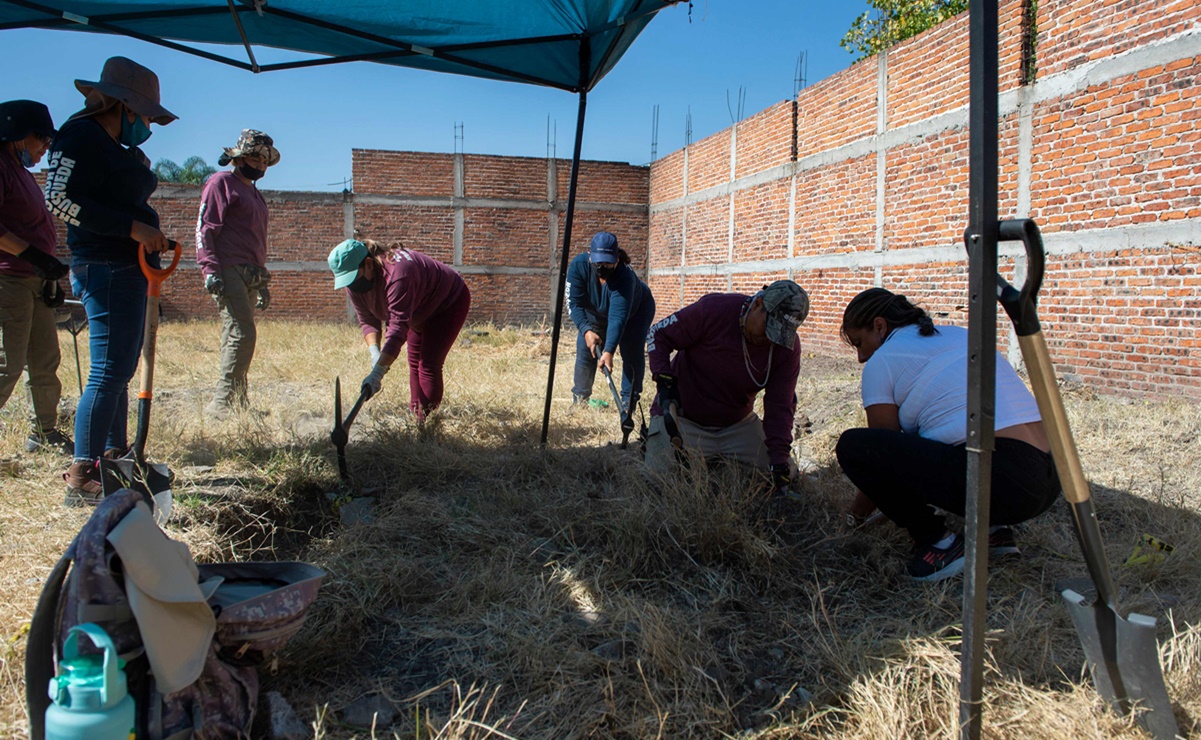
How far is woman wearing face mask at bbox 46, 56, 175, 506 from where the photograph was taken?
269cm

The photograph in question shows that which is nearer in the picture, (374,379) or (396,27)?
(396,27)

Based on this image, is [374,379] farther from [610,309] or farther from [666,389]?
[610,309]

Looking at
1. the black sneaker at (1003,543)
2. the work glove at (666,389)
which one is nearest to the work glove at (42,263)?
the work glove at (666,389)

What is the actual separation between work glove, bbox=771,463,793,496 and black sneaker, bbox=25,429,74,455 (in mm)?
3436

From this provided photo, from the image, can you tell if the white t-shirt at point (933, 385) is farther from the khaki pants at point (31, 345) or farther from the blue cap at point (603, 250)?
the khaki pants at point (31, 345)

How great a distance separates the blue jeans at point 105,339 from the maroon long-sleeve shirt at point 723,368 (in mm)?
2301

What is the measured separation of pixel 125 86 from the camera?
2.79 metres

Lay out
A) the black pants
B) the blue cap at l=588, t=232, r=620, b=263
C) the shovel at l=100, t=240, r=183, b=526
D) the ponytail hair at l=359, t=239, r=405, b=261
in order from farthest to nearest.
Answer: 1. the blue cap at l=588, t=232, r=620, b=263
2. the ponytail hair at l=359, t=239, r=405, b=261
3. the shovel at l=100, t=240, r=183, b=526
4. the black pants

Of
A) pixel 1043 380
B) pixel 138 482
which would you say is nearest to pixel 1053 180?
pixel 1043 380

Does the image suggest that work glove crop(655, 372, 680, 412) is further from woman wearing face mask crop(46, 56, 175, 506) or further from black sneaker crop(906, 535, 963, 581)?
woman wearing face mask crop(46, 56, 175, 506)

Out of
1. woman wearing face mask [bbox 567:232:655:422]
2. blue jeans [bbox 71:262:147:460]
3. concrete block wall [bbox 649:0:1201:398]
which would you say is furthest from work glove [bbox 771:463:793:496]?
concrete block wall [bbox 649:0:1201:398]

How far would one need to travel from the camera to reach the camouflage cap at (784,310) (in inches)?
121

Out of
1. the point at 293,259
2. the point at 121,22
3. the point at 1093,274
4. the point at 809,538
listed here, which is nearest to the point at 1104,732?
the point at 809,538

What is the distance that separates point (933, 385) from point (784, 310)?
0.77 metres
